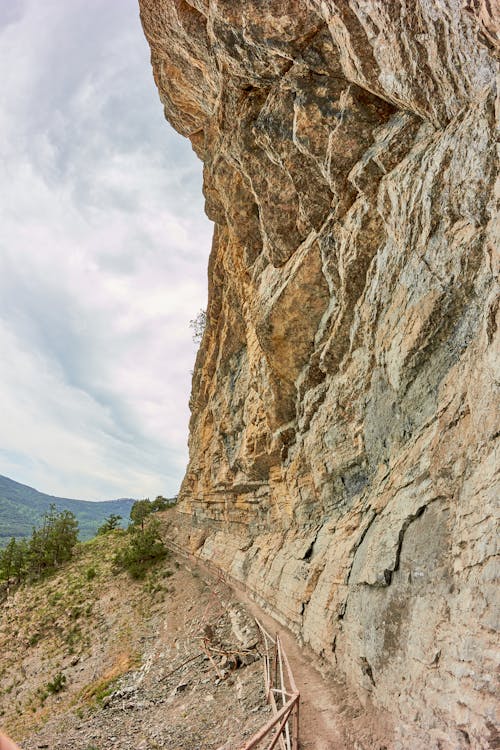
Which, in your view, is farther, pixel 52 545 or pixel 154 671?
pixel 52 545

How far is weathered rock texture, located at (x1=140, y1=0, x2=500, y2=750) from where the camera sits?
22.7 ft

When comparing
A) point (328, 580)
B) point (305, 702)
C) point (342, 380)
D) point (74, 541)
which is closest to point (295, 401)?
point (342, 380)

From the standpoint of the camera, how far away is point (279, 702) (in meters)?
10.3

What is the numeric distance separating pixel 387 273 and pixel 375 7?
581cm

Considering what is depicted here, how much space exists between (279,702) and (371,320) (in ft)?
34.0

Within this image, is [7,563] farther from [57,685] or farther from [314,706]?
[314,706]

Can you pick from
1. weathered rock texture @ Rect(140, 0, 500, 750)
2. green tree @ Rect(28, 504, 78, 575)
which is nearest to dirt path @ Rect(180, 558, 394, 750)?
weathered rock texture @ Rect(140, 0, 500, 750)

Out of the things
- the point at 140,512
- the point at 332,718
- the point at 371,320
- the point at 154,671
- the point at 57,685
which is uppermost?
the point at 371,320

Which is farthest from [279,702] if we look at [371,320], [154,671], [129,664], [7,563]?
[7,563]

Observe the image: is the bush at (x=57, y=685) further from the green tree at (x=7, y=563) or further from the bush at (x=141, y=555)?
the green tree at (x=7, y=563)

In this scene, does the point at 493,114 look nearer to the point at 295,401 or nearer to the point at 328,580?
the point at 328,580

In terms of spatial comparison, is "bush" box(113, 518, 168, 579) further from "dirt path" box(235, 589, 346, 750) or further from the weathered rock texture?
"dirt path" box(235, 589, 346, 750)

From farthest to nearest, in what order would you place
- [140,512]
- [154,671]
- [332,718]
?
[140,512]
[154,671]
[332,718]

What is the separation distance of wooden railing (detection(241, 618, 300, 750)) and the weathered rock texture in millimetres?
1163
